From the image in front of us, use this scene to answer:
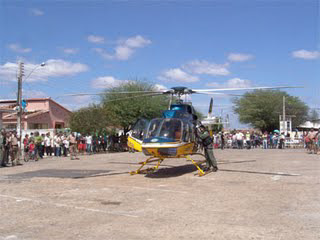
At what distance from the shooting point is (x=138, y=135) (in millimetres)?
13680

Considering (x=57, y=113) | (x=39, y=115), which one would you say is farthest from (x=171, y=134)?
(x=57, y=113)

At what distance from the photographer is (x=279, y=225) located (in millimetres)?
6230

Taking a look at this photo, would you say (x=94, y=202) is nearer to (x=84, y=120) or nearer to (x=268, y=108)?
(x=84, y=120)

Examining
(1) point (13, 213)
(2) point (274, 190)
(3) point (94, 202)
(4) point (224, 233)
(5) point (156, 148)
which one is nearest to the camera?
(4) point (224, 233)

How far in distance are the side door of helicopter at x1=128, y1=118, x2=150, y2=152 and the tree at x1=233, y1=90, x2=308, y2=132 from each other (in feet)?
147

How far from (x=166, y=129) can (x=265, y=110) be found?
48.1 m

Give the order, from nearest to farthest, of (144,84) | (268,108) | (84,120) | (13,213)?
(13,213)
(84,120)
(144,84)
(268,108)

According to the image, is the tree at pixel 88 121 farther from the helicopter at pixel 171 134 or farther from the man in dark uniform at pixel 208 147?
the man in dark uniform at pixel 208 147

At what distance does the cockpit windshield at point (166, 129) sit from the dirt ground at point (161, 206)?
1.48 m

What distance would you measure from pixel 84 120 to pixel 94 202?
2082 cm

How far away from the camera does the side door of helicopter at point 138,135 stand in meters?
13.2

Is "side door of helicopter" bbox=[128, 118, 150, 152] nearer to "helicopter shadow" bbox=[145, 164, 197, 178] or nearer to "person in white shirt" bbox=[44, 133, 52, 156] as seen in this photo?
"helicopter shadow" bbox=[145, 164, 197, 178]

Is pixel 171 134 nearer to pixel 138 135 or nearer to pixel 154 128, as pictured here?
pixel 154 128

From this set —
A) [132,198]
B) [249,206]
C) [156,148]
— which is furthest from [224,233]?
[156,148]
